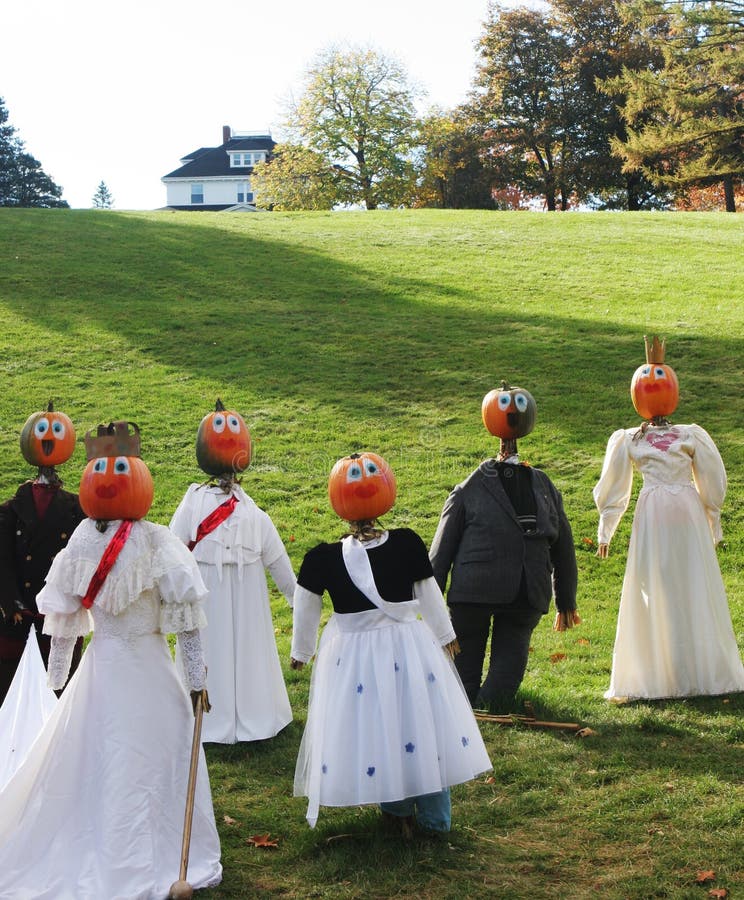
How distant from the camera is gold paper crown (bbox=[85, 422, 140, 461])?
5801 mm

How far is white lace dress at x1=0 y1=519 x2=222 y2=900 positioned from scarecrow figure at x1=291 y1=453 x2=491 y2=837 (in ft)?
2.13

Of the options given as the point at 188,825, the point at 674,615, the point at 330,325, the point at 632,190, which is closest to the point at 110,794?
the point at 188,825

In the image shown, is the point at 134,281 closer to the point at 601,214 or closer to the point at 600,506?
the point at 601,214

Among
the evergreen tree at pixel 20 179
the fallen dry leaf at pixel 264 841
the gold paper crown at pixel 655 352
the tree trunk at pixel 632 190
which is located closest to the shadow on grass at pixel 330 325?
the gold paper crown at pixel 655 352

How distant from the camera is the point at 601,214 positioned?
111ft

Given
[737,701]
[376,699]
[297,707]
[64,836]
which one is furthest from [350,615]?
[737,701]

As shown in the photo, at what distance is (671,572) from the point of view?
27.2 feet

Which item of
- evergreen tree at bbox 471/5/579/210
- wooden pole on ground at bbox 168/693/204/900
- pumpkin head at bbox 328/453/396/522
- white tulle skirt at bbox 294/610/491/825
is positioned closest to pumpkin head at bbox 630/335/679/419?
pumpkin head at bbox 328/453/396/522

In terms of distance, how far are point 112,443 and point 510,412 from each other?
297cm

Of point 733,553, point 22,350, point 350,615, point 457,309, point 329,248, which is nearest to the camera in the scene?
point 350,615

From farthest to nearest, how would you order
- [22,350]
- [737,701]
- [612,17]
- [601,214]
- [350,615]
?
1. [612,17]
2. [601,214]
3. [22,350]
4. [737,701]
5. [350,615]

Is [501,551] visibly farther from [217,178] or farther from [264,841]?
[217,178]

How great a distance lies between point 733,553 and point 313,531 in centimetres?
480

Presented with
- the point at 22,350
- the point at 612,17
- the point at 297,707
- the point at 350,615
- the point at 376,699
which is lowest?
the point at 297,707
